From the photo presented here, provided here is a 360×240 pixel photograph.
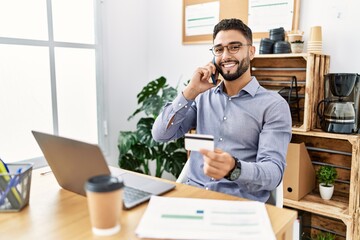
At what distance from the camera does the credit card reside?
0.94 metres

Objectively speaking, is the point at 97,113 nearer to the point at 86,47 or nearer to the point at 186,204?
the point at 86,47

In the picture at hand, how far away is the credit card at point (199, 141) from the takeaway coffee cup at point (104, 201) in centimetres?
29

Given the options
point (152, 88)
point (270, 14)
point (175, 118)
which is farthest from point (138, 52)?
point (175, 118)

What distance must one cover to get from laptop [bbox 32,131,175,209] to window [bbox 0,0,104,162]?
4.43 feet

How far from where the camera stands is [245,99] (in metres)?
1.54

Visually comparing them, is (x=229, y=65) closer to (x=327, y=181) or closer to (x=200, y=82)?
(x=200, y=82)

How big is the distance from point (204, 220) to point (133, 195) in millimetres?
289

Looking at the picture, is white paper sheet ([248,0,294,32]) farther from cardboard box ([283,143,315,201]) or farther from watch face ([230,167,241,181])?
watch face ([230,167,241,181])

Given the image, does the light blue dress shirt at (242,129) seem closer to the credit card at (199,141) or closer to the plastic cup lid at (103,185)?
the credit card at (199,141)

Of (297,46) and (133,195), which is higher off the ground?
(297,46)

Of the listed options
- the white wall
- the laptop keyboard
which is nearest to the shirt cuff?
the laptop keyboard

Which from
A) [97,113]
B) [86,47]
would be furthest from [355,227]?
[86,47]

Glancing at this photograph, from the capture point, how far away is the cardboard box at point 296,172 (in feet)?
6.46

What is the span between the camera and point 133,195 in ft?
3.43
